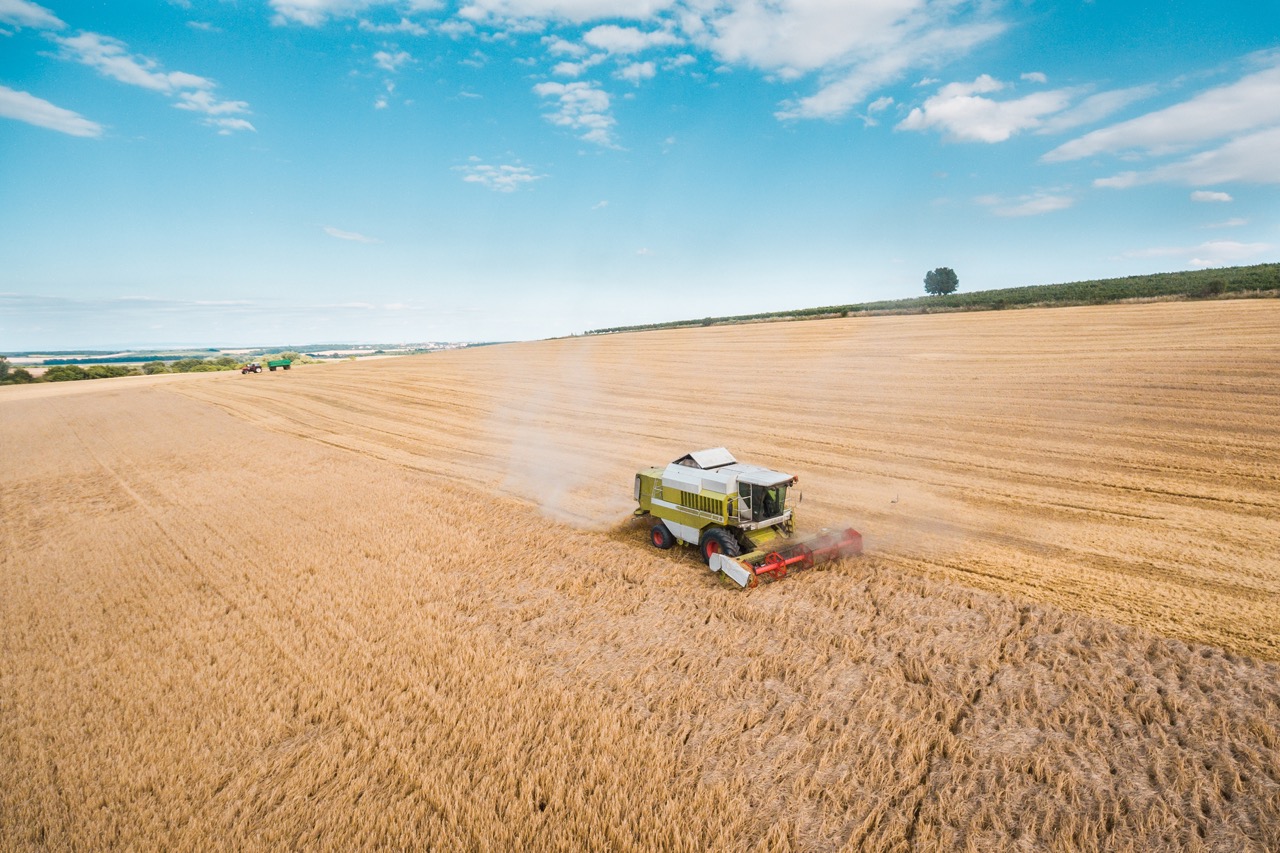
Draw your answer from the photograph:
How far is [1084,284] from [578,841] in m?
70.1

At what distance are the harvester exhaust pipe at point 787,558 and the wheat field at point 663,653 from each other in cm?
32

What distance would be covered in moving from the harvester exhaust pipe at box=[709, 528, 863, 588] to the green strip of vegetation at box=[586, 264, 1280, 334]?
146 feet

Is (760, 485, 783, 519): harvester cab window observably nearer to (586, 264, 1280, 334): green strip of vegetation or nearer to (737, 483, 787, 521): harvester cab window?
(737, 483, 787, 521): harvester cab window

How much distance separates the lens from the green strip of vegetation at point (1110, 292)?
3809cm

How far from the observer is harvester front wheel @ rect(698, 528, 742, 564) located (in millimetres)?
10094

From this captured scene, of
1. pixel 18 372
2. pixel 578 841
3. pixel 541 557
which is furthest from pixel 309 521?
pixel 18 372

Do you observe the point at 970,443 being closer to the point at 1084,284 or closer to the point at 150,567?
the point at 150,567

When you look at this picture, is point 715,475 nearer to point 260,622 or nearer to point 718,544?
point 718,544

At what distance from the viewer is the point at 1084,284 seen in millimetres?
55375

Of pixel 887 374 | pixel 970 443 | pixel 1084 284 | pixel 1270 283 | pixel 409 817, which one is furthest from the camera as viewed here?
pixel 1084 284

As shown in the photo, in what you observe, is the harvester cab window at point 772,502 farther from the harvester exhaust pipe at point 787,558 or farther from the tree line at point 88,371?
the tree line at point 88,371

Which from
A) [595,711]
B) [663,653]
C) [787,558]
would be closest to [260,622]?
[595,711]

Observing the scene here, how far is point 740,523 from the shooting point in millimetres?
10312

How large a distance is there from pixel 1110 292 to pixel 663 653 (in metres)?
54.4
